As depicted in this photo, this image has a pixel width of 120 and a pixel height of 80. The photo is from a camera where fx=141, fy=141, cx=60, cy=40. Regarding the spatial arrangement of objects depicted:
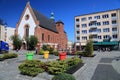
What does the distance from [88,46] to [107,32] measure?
127 ft

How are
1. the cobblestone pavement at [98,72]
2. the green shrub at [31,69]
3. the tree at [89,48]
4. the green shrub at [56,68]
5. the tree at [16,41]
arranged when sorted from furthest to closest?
the tree at [16,41], the tree at [89,48], the cobblestone pavement at [98,72], the green shrub at [31,69], the green shrub at [56,68]

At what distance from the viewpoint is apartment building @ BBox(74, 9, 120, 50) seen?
56.9m

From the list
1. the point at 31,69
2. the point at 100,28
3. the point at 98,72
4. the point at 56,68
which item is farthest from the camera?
the point at 100,28

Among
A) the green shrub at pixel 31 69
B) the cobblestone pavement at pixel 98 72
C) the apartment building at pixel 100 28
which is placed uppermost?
the apartment building at pixel 100 28

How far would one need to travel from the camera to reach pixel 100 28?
200 ft

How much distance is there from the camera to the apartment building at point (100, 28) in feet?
187

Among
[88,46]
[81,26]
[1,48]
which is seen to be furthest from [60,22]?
[88,46]

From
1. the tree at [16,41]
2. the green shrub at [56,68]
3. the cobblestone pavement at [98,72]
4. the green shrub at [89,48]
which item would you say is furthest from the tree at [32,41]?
the green shrub at [56,68]

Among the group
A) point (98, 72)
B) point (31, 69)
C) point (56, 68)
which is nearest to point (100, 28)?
point (98, 72)

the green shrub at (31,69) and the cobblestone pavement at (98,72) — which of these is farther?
the cobblestone pavement at (98,72)

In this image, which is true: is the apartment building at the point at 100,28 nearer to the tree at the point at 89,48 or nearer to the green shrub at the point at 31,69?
the tree at the point at 89,48

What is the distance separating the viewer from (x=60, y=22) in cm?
7131

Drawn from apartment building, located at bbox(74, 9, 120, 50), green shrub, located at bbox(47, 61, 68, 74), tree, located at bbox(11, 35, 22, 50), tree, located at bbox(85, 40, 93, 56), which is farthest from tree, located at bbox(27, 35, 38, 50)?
green shrub, located at bbox(47, 61, 68, 74)

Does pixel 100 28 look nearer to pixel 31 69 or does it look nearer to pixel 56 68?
pixel 56 68
